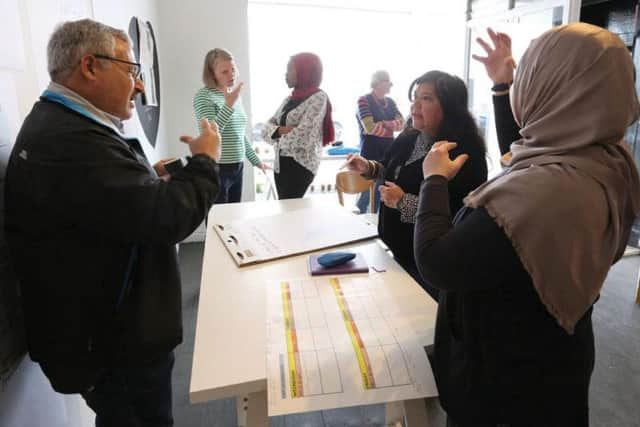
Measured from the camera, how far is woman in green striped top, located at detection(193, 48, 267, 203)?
2.56 metres

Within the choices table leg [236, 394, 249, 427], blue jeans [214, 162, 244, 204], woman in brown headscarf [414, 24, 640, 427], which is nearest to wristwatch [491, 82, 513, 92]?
woman in brown headscarf [414, 24, 640, 427]

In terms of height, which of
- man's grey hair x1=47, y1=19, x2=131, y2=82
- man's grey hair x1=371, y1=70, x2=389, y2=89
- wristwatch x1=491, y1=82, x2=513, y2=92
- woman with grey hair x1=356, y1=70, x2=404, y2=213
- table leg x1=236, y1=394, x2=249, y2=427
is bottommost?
table leg x1=236, y1=394, x2=249, y2=427

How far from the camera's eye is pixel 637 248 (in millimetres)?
3613

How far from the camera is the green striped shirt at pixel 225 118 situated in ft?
8.23

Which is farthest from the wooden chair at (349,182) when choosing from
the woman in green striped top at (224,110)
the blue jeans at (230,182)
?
the blue jeans at (230,182)

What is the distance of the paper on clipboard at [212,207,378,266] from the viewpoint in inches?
53.1

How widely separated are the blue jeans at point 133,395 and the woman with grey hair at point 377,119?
8.82ft

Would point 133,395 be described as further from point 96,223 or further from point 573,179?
A: point 573,179

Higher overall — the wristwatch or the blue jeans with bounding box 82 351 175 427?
the wristwatch

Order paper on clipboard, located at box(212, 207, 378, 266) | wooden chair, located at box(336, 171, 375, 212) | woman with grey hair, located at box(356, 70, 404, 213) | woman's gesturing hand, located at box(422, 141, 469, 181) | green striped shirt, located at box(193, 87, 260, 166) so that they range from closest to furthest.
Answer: woman's gesturing hand, located at box(422, 141, 469, 181), paper on clipboard, located at box(212, 207, 378, 266), wooden chair, located at box(336, 171, 375, 212), green striped shirt, located at box(193, 87, 260, 166), woman with grey hair, located at box(356, 70, 404, 213)

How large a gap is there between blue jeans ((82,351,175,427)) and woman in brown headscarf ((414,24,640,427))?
68 centimetres

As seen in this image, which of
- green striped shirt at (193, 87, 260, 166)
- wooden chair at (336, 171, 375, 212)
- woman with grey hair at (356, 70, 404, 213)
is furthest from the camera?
woman with grey hair at (356, 70, 404, 213)

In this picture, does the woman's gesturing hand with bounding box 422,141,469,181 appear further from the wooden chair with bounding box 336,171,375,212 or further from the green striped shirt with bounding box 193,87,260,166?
the green striped shirt with bounding box 193,87,260,166

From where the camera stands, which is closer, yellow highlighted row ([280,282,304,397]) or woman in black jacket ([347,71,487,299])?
yellow highlighted row ([280,282,304,397])
